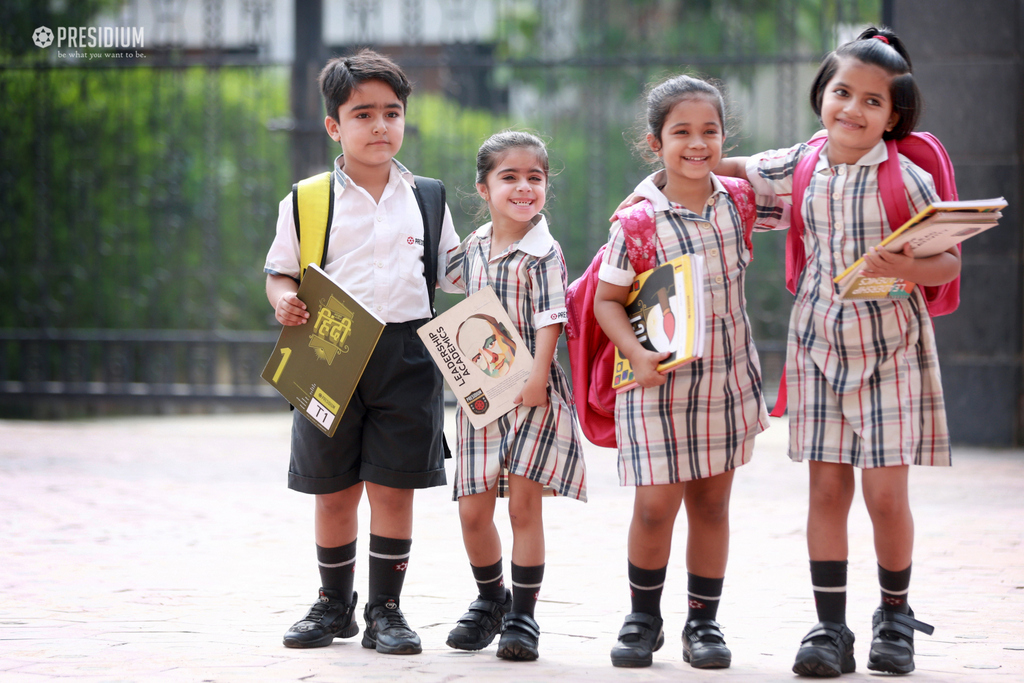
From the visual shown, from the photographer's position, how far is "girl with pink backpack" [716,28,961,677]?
8.23 feet

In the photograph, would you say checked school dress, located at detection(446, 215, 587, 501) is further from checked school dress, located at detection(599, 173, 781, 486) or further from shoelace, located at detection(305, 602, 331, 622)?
shoelace, located at detection(305, 602, 331, 622)

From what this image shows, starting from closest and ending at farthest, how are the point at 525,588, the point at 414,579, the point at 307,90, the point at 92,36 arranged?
the point at 525,588 < the point at 414,579 < the point at 307,90 < the point at 92,36

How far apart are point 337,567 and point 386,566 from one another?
0.52ft

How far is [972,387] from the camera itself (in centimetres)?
634

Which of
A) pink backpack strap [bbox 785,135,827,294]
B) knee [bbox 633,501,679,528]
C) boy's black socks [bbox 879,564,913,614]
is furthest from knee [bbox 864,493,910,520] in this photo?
pink backpack strap [bbox 785,135,827,294]

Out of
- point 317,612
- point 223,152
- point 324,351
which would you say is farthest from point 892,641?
point 223,152

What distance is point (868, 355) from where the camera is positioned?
252 cm

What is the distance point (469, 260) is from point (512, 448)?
0.56 meters

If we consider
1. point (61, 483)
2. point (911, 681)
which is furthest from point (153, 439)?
point (911, 681)

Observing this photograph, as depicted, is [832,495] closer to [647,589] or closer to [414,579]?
[647,589]

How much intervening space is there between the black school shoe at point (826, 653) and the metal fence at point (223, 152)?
4.51 m

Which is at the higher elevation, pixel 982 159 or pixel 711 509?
pixel 982 159

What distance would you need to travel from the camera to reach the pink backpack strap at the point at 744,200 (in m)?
2.68

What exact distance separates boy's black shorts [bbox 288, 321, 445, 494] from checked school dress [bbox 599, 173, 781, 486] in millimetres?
562
